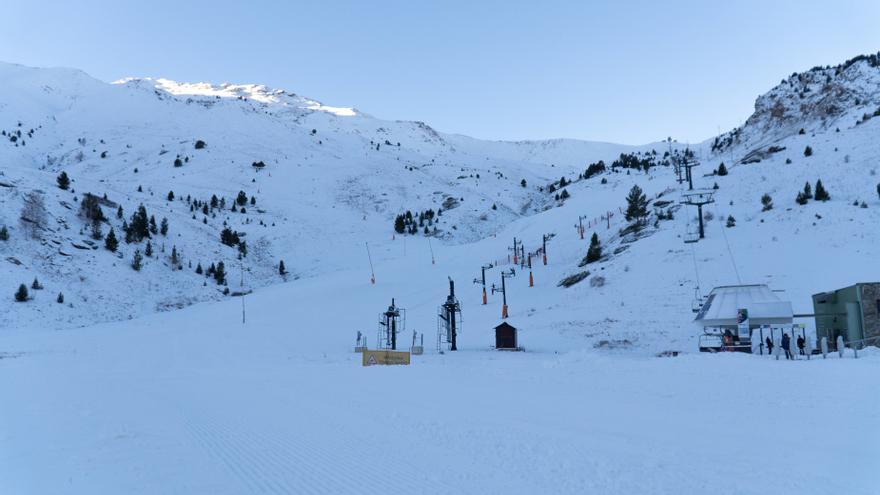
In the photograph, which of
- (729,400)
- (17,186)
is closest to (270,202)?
(17,186)

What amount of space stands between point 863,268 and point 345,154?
303 feet

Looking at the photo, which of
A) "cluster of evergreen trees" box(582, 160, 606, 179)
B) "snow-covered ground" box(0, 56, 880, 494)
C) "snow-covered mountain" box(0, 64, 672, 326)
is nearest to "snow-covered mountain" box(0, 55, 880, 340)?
"snow-covered mountain" box(0, 64, 672, 326)

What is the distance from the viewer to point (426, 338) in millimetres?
36125

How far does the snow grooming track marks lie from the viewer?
24.6 feet

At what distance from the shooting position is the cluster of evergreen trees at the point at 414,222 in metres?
73.5

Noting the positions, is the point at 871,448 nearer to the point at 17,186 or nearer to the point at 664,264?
the point at 664,264

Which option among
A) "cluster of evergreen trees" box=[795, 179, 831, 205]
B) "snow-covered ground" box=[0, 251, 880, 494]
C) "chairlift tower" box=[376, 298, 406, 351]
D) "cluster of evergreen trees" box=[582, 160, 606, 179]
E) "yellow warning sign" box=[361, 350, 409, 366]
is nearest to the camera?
"snow-covered ground" box=[0, 251, 880, 494]

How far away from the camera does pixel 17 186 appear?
48.2 metres

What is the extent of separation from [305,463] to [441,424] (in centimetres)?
340

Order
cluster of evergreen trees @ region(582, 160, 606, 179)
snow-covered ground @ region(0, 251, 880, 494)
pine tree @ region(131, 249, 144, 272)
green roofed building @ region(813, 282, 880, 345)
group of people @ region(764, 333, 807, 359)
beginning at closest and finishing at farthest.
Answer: snow-covered ground @ region(0, 251, 880, 494), group of people @ region(764, 333, 807, 359), green roofed building @ region(813, 282, 880, 345), pine tree @ region(131, 249, 144, 272), cluster of evergreen trees @ region(582, 160, 606, 179)

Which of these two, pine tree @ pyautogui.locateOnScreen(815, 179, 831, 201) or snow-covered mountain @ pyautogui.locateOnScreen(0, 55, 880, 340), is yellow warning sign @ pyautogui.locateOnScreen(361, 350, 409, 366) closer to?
snow-covered mountain @ pyautogui.locateOnScreen(0, 55, 880, 340)

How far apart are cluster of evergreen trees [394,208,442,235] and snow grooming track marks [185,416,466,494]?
2453 inches

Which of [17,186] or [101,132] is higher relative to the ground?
[101,132]

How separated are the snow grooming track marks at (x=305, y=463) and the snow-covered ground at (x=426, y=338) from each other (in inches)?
2.4
